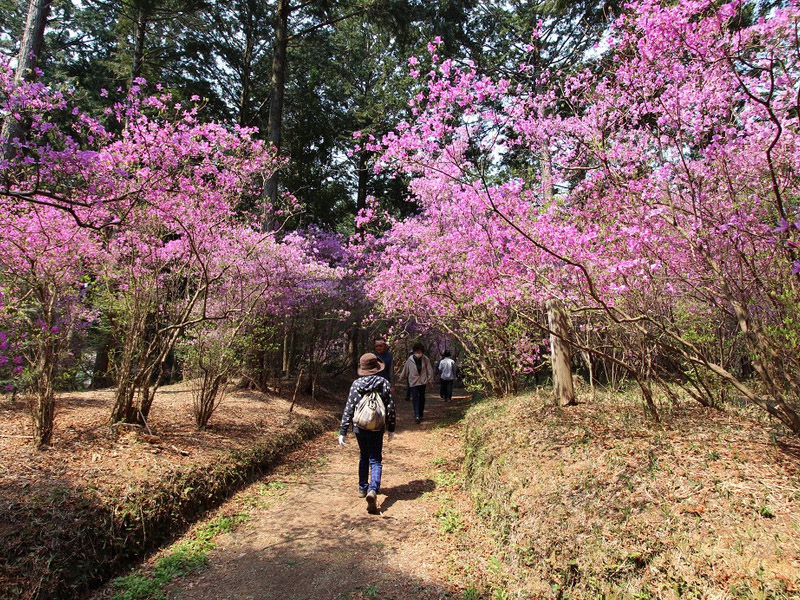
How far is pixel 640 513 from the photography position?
3010 mm

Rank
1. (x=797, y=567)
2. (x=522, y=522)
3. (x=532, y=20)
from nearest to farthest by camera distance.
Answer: (x=797, y=567)
(x=522, y=522)
(x=532, y=20)

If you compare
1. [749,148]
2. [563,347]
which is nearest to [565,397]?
[563,347]

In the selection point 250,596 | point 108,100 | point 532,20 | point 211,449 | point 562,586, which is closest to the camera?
point 562,586

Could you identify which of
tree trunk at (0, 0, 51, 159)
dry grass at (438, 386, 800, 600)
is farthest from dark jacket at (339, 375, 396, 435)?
tree trunk at (0, 0, 51, 159)

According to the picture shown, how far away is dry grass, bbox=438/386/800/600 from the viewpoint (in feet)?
8.06

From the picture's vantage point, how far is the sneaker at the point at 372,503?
15.3 ft

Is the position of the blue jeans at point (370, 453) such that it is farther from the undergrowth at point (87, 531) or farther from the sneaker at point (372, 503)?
the undergrowth at point (87, 531)

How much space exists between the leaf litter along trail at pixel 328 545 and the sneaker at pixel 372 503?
0.08 meters

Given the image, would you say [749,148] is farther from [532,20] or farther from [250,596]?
[532,20]

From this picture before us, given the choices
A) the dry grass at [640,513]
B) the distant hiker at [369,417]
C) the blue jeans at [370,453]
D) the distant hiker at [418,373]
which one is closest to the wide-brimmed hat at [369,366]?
the distant hiker at [369,417]

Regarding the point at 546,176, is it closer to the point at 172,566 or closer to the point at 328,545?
the point at 328,545

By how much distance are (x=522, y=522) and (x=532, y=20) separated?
13519mm

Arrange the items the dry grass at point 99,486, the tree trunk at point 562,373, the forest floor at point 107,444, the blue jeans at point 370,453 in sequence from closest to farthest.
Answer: the dry grass at point 99,486, the forest floor at point 107,444, the blue jeans at point 370,453, the tree trunk at point 562,373

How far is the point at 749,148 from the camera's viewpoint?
4309mm
